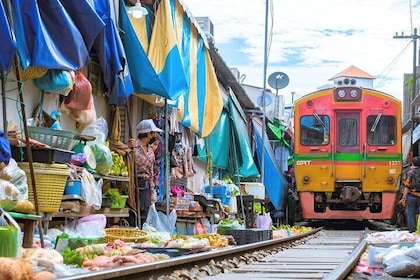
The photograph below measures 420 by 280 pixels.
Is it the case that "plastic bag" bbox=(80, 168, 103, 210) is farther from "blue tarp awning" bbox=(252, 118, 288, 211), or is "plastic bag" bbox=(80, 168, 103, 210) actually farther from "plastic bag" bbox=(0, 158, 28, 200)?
"blue tarp awning" bbox=(252, 118, 288, 211)

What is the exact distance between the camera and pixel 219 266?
235 inches

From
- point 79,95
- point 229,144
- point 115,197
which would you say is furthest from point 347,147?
point 79,95

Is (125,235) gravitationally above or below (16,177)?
below

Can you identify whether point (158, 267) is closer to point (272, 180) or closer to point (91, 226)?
point (91, 226)

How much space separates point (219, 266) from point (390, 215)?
10.2 metres

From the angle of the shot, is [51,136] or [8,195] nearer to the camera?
[8,195]

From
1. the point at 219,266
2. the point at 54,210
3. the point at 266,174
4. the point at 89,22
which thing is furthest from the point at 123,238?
the point at 266,174

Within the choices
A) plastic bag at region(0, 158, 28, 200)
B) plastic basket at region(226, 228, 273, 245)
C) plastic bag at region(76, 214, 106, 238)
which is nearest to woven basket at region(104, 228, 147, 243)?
plastic bag at region(76, 214, 106, 238)

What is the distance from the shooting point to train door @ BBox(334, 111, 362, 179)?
15.5m

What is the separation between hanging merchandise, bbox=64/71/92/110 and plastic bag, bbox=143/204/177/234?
1.99 meters

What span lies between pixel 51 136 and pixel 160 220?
3112 millimetres

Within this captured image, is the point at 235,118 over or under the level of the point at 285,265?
over

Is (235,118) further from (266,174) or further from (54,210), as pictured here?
(54,210)

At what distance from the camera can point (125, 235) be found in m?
7.64
